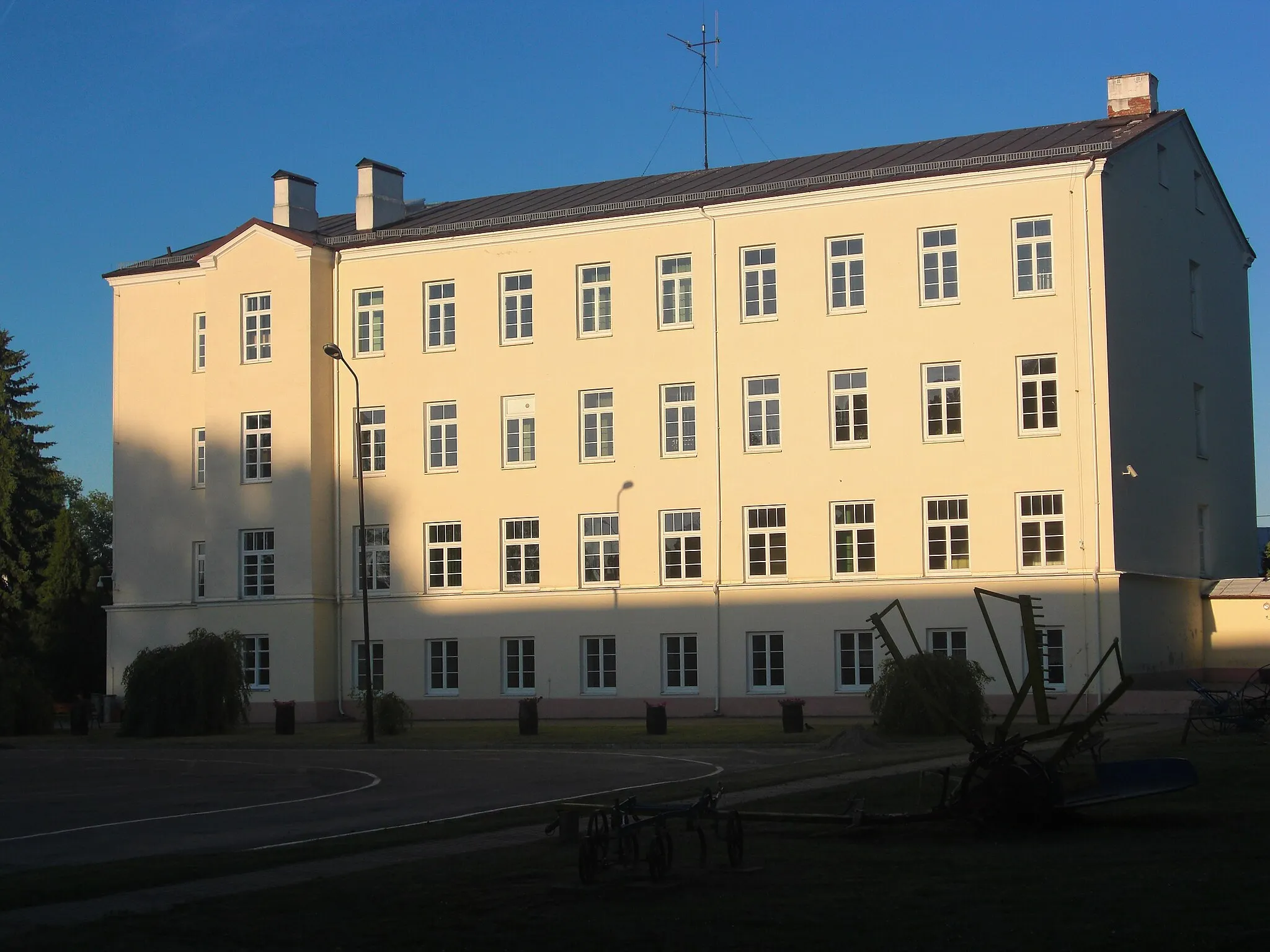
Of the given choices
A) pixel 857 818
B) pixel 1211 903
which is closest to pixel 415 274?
pixel 857 818

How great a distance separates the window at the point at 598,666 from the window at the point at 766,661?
13.6ft

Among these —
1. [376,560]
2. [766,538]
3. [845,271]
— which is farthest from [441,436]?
[845,271]

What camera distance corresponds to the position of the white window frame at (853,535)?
141ft

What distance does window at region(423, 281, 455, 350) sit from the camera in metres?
48.3

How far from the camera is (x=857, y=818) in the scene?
14.0 meters

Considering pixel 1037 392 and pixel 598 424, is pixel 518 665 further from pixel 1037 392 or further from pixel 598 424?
pixel 1037 392

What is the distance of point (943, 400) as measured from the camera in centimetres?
4241

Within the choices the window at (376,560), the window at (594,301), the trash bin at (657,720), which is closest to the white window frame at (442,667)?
the window at (376,560)

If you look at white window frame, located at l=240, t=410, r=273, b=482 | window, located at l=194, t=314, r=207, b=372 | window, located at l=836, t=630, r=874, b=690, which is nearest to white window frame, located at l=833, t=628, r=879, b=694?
window, located at l=836, t=630, r=874, b=690

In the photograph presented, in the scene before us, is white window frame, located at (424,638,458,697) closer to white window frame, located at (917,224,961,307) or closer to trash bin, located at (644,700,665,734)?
trash bin, located at (644,700,665,734)

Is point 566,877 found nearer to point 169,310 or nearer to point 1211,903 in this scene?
point 1211,903

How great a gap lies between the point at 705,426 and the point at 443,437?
8559 mm

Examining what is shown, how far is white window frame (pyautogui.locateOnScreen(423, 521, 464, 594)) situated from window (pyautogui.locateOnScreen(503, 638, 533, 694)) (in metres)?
2.40

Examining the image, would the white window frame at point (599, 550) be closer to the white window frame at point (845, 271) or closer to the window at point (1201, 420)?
the white window frame at point (845, 271)
